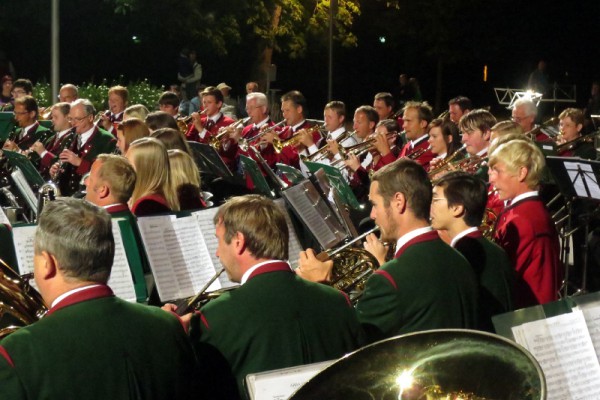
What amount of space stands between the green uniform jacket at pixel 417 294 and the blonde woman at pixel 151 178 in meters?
2.23

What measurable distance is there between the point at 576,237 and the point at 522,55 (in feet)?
84.2

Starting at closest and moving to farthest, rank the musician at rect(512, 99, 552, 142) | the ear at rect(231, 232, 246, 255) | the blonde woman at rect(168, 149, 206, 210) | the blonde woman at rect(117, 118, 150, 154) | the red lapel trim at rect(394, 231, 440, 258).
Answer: the ear at rect(231, 232, 246, 255) < the red lapel trim at rect(394, 231, 440, 258) < the blonde woman at rect(168, 149, 206, 210) < the blonde woman at rect(117, 118, 150, 154) < the musician at rect(512, 99, 552, 142)

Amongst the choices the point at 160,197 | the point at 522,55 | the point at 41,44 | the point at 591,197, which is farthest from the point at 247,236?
the point at 522,55

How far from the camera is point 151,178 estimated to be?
572 cm

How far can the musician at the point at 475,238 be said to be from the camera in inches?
168

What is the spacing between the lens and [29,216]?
881 centimetres

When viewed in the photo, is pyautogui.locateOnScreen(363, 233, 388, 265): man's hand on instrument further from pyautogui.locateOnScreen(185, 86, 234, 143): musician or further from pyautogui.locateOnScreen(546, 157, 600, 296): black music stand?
pyautogui.locateOnScreen(185, 86, 234, 143): musician

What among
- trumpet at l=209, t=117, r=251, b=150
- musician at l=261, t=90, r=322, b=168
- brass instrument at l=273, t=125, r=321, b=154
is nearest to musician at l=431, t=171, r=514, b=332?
musician at l=261, t=90, r=322, b=168

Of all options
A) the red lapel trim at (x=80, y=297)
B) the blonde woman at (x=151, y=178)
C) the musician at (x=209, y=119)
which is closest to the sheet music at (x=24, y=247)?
the blonde woman at (x=151, y=178)

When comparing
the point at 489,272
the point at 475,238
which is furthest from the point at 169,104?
the point at 489,272

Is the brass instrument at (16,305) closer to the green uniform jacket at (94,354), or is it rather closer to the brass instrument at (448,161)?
the green uniform jacket at (94,354)

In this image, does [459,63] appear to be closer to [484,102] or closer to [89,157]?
[484,102]

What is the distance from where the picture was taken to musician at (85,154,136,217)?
5168mm

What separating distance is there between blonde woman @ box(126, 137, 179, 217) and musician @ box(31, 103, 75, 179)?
13.2ft
